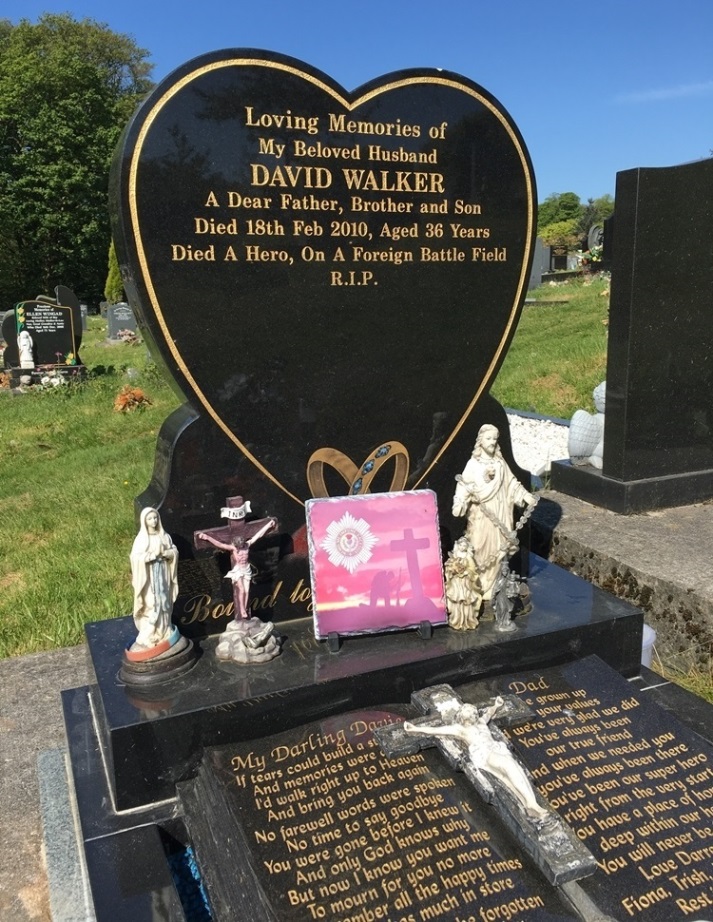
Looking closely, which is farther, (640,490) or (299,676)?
(640,490)

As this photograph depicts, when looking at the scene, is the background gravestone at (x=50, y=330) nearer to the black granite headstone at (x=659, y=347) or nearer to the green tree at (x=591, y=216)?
the black granite headstone at (x=659, y=347)

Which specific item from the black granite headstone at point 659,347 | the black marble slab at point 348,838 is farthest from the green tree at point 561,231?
the black marble slab at point 348,838

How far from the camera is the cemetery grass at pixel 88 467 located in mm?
4953

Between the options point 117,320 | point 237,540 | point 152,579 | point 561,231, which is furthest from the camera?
point 561,231

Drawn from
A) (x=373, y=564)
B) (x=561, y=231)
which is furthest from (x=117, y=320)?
(x=561, y=231)

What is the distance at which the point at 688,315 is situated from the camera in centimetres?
545

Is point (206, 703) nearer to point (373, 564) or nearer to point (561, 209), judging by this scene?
point (373, 564)

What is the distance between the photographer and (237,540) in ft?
11.1

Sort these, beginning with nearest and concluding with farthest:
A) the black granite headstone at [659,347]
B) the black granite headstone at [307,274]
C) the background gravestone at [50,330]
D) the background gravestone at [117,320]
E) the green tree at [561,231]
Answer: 1. the black granite headstone at [307,274]
2. the black granite headstone at [659,347]
3. the background gravestone at [50,330]
4. the background gravestone at [117,320]
5. the green tree at [561,231]

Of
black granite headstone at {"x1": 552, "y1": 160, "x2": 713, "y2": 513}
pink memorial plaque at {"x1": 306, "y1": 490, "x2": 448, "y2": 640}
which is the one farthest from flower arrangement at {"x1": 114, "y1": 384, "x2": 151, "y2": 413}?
pink memorial plaque at {"x1": 306, "y1": 490, "x2": 448, "y2": 640}

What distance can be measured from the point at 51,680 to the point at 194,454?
5.09 feet

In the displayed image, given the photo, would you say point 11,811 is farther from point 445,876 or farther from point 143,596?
point 445,876

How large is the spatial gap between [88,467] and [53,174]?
100 ft

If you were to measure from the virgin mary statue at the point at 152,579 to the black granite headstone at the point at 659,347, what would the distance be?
3.40 m
